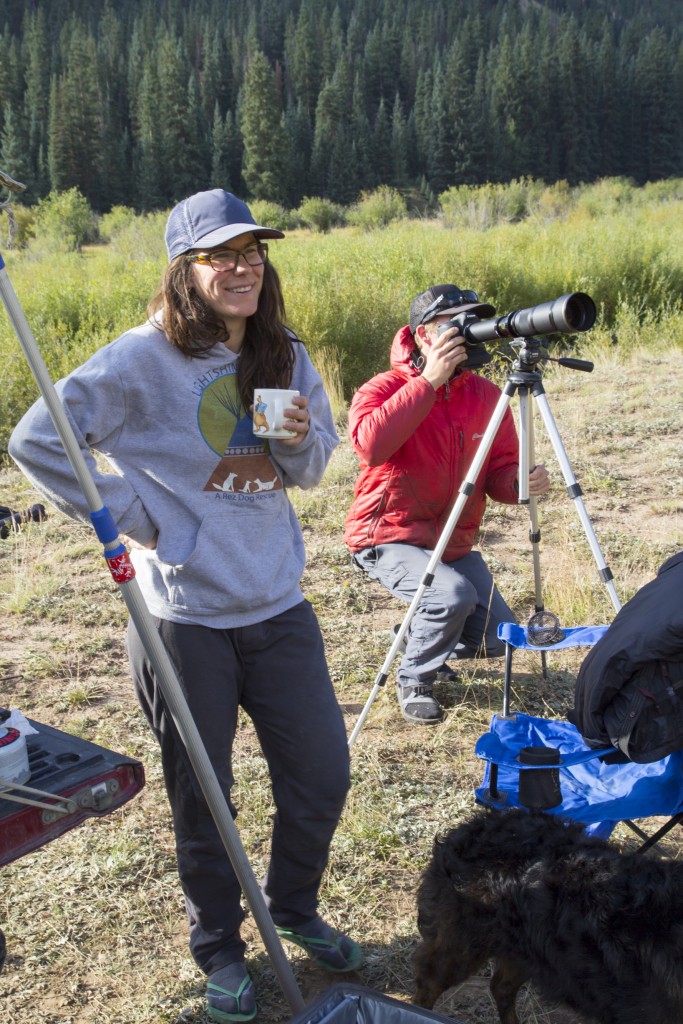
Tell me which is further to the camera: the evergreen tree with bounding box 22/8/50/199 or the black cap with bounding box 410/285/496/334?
the evergreen tree with bounding box 22/8/50/199

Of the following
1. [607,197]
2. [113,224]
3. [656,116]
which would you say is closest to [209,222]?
[113,224]

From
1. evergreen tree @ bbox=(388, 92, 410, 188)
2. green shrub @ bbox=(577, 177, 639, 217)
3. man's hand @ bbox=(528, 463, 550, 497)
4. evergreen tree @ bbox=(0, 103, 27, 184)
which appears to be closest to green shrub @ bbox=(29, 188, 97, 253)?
green shrub @ bbox=(577, 177, 639, 217)

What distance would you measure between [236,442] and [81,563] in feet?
12.1

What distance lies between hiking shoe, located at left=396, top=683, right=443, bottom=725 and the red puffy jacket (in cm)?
60

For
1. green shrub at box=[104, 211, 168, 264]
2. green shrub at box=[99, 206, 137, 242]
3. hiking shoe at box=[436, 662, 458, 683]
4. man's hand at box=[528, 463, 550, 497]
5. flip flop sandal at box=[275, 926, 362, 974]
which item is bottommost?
green shrub at box=[99, 206, 137, 242]

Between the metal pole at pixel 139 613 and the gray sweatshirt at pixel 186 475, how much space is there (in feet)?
1.02

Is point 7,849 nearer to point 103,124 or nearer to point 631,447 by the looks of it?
point 631,447

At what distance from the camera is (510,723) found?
2918 mm

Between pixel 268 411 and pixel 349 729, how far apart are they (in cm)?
203

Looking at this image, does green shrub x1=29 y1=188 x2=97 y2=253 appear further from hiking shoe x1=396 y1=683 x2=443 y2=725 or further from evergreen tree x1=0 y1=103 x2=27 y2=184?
hiking shoe x1=396 y1=683 x2=443 y2=725

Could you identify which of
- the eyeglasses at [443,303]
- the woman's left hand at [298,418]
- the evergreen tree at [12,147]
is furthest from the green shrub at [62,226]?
the woman's left hand at [298,418]

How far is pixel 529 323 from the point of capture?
3.16m

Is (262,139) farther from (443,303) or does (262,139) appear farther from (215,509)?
(215,509)

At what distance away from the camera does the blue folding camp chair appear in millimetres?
2496
